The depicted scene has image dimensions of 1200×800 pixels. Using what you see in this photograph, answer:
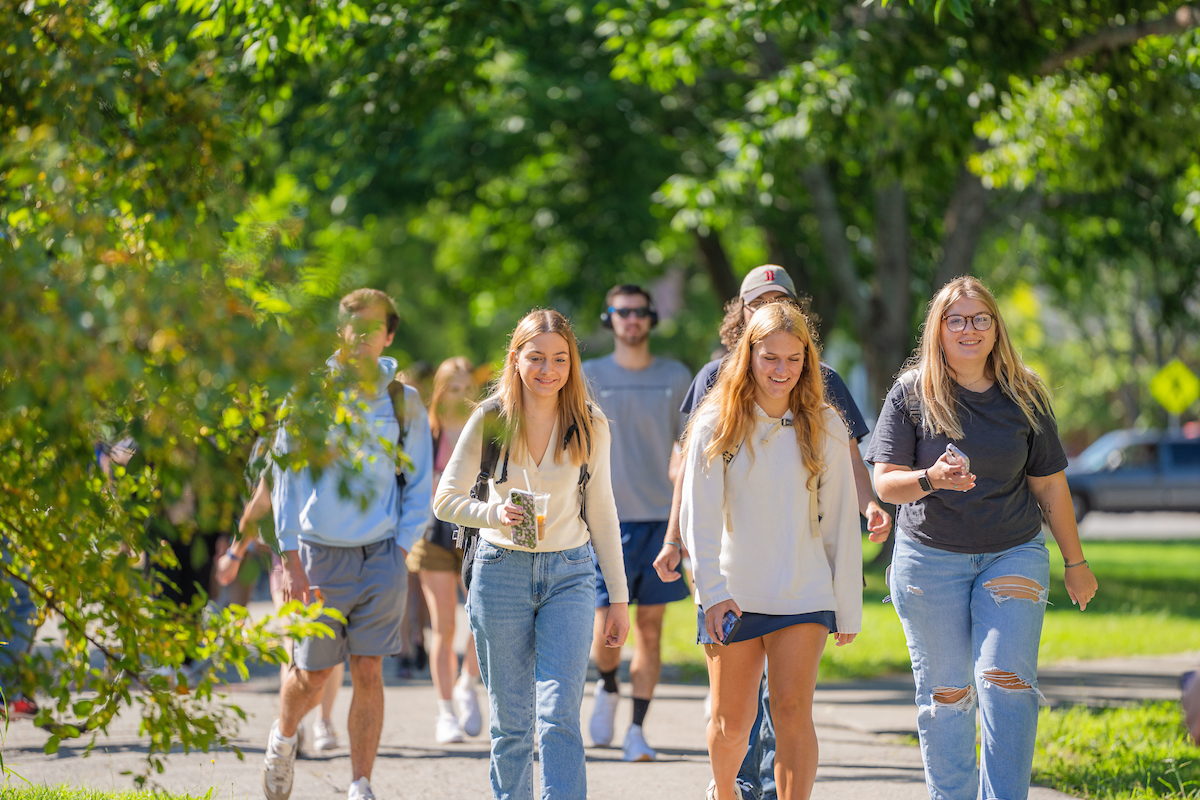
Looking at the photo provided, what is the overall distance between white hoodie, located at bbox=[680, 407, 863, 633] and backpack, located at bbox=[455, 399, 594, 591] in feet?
1.29

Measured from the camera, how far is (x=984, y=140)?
11.5 meters

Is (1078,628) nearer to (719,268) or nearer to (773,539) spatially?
(773,539)

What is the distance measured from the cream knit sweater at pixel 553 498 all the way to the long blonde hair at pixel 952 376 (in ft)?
3.79

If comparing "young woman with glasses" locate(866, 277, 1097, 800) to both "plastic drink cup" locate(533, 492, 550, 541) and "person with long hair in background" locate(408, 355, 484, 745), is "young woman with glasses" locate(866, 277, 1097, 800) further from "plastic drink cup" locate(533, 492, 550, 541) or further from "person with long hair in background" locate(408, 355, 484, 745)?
"person with long hair in background" locate(408, 355, 484, 745)

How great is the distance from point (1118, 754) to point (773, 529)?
268cm

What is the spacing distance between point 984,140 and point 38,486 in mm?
10475

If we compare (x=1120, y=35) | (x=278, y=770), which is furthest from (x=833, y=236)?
(x=278, y=770)

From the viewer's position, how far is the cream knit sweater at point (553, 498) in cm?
406

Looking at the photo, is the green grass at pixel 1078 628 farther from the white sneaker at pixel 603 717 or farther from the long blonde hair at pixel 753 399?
the long blonde hair at pixel 753 399

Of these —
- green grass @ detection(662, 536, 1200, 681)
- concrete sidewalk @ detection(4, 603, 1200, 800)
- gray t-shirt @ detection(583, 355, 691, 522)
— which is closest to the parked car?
green grass @ detection(662, 536, 1200, 681)

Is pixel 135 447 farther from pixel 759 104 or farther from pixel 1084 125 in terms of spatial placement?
pixel 1084 125

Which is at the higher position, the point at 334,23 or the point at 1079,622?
the point at 334,23

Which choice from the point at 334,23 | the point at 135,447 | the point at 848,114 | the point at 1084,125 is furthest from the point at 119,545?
the point at 1084,125

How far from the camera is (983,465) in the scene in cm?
418
